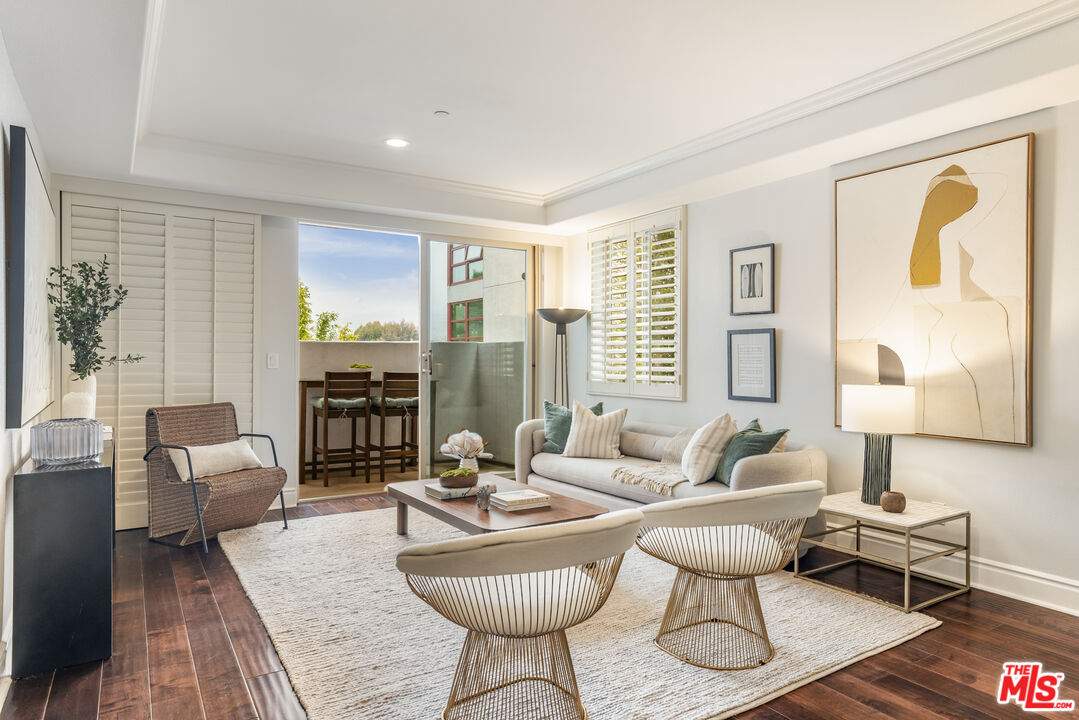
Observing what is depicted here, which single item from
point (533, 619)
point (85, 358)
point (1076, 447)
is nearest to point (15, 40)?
point (85, 358)

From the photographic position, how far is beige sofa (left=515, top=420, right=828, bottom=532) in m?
3.46

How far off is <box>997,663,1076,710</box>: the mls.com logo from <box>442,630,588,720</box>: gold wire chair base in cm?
144

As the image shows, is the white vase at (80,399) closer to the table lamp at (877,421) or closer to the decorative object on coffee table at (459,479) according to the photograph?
the decorative object on coffee table at (459,479)

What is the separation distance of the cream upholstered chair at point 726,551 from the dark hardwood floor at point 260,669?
338mm

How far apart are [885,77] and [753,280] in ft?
5.00

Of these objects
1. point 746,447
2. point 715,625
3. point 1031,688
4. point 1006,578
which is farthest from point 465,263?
point 1031,688

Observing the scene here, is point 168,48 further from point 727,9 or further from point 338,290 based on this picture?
point 338,290

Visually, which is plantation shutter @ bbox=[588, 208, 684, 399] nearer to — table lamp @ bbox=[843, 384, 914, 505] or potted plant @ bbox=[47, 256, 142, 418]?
table lamp @ bbox=[843, 384, 914, 505]

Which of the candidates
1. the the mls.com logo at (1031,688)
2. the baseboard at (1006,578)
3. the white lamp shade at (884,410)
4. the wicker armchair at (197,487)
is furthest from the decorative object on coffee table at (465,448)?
the the mls.com logo at (1031,688)

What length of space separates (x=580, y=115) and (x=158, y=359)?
328cm

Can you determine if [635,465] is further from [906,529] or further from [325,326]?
[325,326]

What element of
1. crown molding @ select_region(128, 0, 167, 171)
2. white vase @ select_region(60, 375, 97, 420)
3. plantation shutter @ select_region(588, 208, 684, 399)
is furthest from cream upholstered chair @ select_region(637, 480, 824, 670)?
white vase @ select_region(60, 375, 97, 420)

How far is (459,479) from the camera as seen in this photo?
3.60m

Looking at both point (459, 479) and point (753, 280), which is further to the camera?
point (753, 280)
